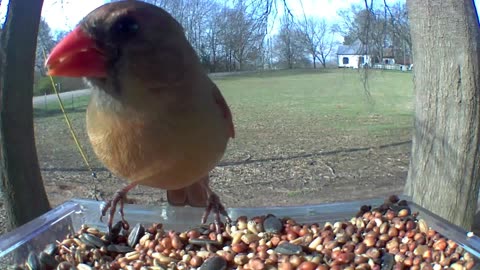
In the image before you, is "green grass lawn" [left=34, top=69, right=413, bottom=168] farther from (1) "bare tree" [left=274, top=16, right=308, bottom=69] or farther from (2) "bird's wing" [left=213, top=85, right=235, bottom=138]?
(2) "bird's wing" [left=213, top=85, right=235, bottom=138]

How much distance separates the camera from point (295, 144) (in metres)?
10.8

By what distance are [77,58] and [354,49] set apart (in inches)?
292

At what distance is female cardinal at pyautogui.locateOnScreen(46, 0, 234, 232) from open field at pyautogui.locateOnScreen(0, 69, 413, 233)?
3821mm

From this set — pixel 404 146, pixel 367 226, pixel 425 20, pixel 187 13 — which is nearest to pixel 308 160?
pixel 404 146

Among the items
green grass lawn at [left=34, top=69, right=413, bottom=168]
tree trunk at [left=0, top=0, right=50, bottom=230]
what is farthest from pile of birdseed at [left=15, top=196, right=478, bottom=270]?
green grass lawn at [left=34, top=69, right=413, bottom=168]

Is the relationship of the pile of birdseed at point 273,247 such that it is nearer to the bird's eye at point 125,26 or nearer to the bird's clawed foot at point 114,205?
the bird's clawed foot at point 114,205

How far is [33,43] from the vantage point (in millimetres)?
4289

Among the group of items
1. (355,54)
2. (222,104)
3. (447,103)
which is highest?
(355,54)

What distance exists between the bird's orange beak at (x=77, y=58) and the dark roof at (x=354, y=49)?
645 cm

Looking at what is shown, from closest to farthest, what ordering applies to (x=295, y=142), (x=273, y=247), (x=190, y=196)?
(x=273, y=247), (x=190, y=196), (x=295, y=142)

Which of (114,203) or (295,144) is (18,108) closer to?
(114,203)

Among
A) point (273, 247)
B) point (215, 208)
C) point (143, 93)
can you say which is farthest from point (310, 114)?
point (143, 93)

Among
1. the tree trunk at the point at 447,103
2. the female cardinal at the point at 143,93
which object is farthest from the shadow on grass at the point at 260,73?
the female cardinal at the point at 143,93

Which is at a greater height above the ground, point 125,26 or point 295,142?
point 125,26
